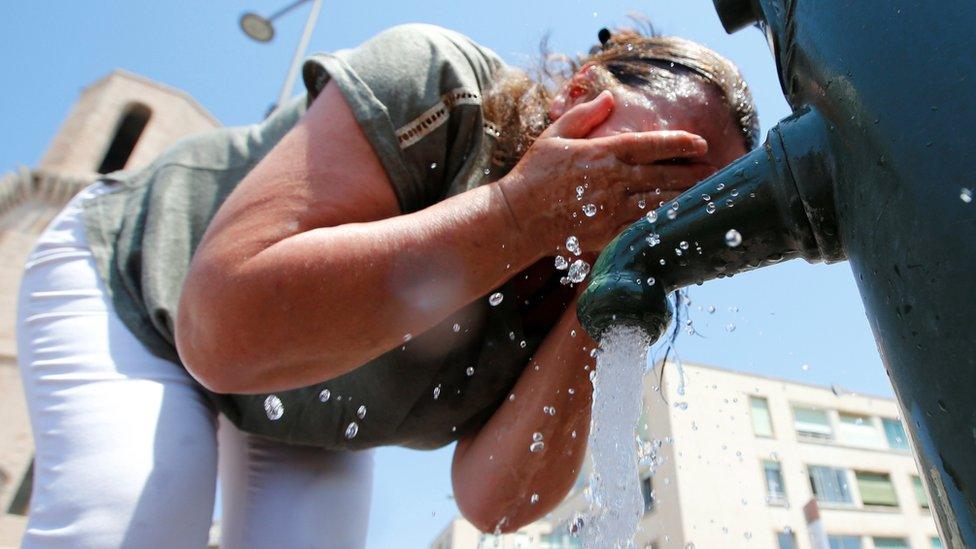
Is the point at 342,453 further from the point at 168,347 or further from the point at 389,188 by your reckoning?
the point at 389,188

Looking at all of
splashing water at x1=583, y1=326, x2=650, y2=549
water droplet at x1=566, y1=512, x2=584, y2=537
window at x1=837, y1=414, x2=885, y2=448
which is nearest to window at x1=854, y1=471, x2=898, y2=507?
window at x1=837, y1=414, x2=885, y2=448

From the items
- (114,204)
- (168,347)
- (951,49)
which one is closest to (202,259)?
(168,347)

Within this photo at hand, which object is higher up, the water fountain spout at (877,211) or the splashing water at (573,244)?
the splashing water at (573,244)

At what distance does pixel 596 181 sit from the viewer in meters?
1.09

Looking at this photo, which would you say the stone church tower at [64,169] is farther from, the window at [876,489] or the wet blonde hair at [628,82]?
the window at [876,489]

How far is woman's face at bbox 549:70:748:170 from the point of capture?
1.24 m

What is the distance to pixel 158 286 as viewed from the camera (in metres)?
1.41

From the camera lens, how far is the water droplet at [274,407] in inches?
58.4

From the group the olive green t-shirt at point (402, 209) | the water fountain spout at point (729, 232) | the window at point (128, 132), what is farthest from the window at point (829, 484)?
the water fountain spout at point (729, 232)

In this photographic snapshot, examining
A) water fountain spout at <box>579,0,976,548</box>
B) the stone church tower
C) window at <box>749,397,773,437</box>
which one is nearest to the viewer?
water fountain spout at <box>579,0,976,548</box>

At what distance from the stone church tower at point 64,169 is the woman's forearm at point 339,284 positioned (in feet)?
53.4

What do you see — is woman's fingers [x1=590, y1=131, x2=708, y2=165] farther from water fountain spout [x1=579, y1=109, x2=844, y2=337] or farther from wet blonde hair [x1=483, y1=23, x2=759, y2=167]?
water fountain spout [x1=579, y1=109, x2=844, y2=337]

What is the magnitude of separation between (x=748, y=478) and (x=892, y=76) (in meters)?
20.3

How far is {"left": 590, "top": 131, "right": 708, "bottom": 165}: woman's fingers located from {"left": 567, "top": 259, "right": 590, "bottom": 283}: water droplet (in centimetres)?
28
